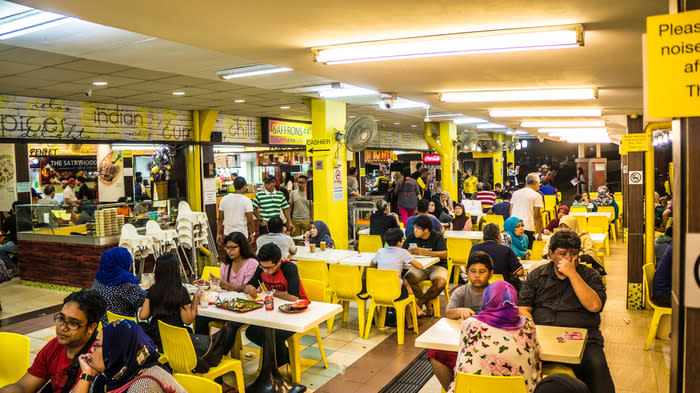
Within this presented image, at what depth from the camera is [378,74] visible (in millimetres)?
5059

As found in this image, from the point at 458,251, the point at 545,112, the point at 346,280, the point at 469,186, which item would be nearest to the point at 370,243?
the point at 458,251

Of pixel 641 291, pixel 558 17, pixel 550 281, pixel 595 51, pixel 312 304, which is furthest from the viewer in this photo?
pixel 641 291

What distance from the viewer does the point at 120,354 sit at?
254 cm

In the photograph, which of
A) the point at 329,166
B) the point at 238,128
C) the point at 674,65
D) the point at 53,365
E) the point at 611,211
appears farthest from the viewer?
the point at 238,128

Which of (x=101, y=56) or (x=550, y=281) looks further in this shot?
(x=101, y=56)

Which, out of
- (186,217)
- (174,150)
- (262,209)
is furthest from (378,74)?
(174,150)

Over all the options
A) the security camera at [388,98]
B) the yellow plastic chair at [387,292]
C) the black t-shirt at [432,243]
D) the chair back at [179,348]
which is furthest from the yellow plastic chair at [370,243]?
the chair back at [179,348]

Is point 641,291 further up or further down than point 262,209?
further down

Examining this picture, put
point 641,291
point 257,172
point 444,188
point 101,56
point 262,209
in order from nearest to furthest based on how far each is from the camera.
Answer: point 101,56 → point 641,291 → point 262,209 → point 444,188 → point 257,172

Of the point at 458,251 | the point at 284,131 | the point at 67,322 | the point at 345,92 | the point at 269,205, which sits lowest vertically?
the point at 458,251

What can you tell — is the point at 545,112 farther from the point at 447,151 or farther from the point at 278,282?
the point at 447,151

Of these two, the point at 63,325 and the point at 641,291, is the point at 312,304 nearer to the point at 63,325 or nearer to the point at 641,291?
the point at 63,325

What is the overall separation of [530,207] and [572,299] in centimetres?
481

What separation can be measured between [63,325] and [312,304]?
207 centimetres
